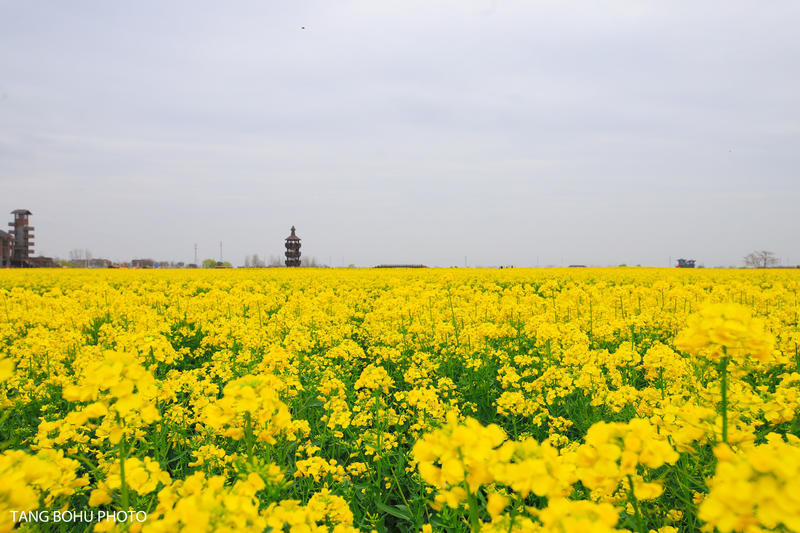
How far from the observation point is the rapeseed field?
1236 millimetres

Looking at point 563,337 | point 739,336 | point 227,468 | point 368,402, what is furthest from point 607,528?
point 563,337

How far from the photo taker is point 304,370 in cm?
545

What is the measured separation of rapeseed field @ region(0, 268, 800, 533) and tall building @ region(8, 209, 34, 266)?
152ft

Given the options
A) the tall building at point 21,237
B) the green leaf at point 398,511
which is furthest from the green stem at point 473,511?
the tall building at point 21,237

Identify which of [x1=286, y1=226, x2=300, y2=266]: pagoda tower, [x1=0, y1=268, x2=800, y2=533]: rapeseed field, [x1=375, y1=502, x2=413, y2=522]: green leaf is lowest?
[x1=375, y1=502, x2=413, y2=522]: green leaf

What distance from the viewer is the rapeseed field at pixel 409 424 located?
48.7 inches

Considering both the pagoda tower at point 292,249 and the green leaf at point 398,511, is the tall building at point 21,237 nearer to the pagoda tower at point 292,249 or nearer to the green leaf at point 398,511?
the pagoda tower at point 292,249

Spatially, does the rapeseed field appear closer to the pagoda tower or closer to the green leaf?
the green leaf

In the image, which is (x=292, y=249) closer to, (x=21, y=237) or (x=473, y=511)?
(x=21, y=237)

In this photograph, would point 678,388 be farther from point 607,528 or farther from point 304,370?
point 304,370

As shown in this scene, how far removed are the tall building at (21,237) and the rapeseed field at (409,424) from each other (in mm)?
46354

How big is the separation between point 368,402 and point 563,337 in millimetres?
2765

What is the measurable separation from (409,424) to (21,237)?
57120 millimetres

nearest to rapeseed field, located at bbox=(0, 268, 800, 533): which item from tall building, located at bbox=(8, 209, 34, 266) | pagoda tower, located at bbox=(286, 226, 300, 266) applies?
pagoda tower, located at bbox=(286, 226, 300, 266)
